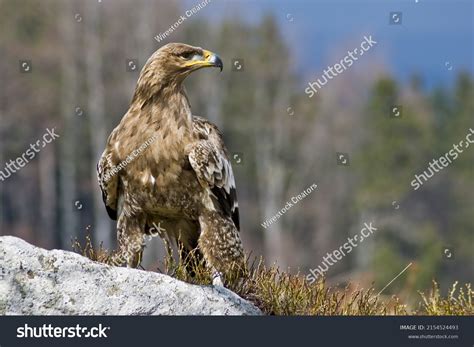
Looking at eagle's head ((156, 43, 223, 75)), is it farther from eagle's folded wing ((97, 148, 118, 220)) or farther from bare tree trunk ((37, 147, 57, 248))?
bare tree trunk ((37, 147, 57, 248))

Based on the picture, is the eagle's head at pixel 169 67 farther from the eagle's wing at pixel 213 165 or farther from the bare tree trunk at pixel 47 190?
the bare tree trunk at pixel 47 190

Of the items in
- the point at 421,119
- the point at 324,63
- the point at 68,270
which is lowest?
the point at 68,270

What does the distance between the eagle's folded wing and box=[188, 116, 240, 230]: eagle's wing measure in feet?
2.22

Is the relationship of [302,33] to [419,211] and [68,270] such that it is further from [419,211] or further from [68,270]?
[68,270]

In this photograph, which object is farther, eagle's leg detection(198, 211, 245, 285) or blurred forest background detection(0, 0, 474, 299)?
blurred forest background detection(0, 0, 474, 299)

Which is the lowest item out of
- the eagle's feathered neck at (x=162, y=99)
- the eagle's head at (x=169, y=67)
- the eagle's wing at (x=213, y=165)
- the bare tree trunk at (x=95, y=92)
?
the eagle's wing at (x=213, y=165)

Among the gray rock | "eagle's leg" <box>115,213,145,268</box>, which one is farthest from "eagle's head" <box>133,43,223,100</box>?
the gray rock

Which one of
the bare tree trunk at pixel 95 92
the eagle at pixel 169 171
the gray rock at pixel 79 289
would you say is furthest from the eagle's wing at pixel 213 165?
the bare tree trunk at pixel 95 92

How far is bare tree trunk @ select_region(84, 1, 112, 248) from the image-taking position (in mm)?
49406

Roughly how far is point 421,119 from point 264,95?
29.6 feet

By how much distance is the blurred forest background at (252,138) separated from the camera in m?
50.6
